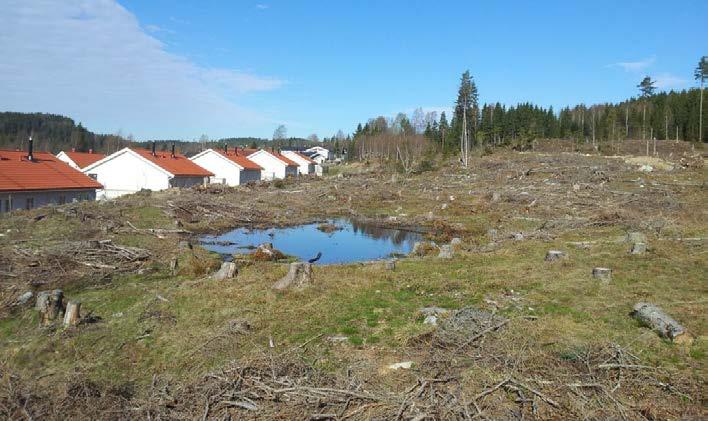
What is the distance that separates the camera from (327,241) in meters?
26.3

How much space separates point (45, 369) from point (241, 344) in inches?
142

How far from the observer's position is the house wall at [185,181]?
45719 mm

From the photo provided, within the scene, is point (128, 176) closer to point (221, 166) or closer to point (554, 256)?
point (221, 166)

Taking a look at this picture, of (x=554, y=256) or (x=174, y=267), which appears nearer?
(x=554, y=256)

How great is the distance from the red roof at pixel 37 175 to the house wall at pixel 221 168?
789 inches

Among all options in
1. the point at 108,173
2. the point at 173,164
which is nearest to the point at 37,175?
the point at 108,173

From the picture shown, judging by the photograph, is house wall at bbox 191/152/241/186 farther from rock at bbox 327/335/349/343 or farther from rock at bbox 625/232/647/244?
rock at bbox 327/335/349/343

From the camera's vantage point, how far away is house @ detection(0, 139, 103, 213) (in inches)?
1168

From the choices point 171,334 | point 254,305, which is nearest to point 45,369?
point 171,334

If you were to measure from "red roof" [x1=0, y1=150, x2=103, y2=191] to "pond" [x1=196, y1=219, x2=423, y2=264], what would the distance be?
45.7ft

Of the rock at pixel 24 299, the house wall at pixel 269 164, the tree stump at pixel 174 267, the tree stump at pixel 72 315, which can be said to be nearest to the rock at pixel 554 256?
the tree stump at pixel 174 267

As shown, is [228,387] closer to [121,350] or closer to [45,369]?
[121,350]

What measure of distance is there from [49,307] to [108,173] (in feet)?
126

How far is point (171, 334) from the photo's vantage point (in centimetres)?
1016
